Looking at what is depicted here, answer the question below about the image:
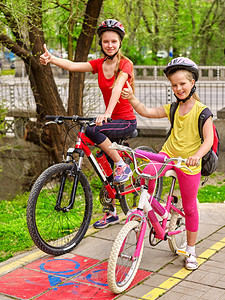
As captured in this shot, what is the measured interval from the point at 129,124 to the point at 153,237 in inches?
52.2

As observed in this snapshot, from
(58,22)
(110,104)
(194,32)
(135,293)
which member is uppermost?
(194,32)

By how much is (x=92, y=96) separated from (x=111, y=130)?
4994mm

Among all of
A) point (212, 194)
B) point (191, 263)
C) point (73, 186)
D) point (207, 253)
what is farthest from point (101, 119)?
point (212, 194)

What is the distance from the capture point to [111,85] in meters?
5.47

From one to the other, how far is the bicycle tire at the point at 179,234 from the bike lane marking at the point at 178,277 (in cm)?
23

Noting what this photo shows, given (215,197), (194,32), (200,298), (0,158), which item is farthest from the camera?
(194,32)

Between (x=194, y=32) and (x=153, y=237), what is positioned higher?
(x=194, y=32)

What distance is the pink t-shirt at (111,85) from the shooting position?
544 centimetres

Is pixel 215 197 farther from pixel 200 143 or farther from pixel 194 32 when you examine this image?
pixel 194 32

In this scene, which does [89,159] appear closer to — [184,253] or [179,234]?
[179,234]

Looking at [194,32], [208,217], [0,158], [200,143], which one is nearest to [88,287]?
[200,143]

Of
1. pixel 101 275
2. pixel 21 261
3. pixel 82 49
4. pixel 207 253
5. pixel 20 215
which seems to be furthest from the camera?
pixel 82 49

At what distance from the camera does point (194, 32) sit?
30500 mm

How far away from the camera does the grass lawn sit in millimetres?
5711
